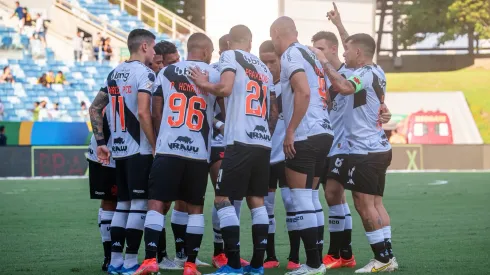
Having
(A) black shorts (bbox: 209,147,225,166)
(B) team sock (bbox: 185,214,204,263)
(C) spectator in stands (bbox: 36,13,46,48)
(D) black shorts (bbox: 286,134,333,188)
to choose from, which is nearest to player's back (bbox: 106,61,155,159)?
(B) team sock (bbox: 185,214,204,263)

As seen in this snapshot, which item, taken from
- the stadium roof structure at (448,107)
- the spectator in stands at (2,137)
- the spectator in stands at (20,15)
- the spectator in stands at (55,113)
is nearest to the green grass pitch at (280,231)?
the spectator in stands at (2,137)

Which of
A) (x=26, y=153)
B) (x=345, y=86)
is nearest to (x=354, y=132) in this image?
(x=345, y=86)

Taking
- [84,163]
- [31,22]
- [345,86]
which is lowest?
[84,163]

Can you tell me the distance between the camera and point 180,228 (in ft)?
30.7

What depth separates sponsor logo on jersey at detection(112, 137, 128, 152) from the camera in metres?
8.83

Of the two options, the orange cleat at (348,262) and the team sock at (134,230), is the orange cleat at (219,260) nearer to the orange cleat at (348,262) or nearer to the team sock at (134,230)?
the team sock at (134,230)

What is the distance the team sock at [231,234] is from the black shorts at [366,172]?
4.26 feet

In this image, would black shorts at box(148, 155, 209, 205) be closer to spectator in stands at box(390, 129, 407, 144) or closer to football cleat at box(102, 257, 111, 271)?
football cleat at box(102, 257, 111, 271)

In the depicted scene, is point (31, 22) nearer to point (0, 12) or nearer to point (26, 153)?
point (0, 12)

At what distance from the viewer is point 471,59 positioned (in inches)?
2322

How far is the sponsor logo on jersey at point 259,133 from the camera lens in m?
8.42

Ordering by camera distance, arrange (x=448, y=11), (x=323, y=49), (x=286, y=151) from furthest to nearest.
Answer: (x=448, y=11) → (x=323, y=49) → (x=286, y=151)

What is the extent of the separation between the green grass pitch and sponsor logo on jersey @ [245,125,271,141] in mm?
1370

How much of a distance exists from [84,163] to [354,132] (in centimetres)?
1945
